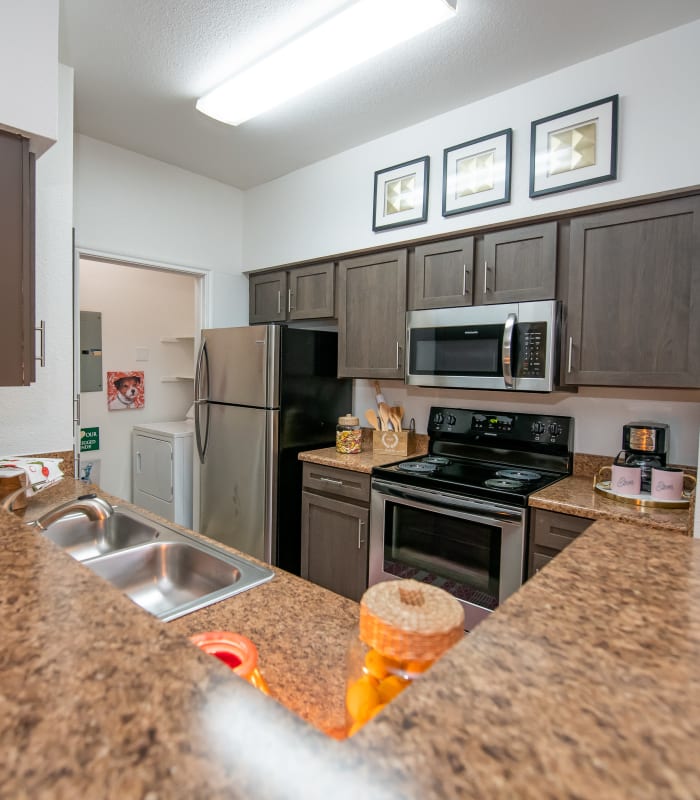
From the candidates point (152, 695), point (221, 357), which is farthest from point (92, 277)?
point (152, 695)

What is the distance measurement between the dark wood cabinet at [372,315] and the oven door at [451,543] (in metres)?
0.71

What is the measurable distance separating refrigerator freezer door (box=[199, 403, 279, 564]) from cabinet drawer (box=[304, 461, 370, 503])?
21 cm

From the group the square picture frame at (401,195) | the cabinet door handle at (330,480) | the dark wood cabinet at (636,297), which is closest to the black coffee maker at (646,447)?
the dark wood cabinet at (636,297)

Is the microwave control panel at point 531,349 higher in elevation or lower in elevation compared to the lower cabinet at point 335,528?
higher

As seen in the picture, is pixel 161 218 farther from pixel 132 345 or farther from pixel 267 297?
pixel 132 345

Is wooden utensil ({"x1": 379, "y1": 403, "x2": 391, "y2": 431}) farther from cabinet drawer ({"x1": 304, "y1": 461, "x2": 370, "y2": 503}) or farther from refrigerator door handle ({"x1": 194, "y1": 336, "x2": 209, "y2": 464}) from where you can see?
refrigerator door handle ({"x1": 194, "y1": 336, "x2": 209, "y2": 464})

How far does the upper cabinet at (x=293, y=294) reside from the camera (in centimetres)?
303

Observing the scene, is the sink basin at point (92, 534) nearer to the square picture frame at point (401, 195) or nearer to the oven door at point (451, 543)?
the oven door at point (451, 543)

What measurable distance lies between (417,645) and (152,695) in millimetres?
272

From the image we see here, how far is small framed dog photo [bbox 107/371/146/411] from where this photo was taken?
4066 millimetres

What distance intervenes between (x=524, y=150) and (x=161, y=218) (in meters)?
2.19

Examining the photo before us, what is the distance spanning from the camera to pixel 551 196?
6.94 ft

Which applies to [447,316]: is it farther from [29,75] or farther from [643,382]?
[29,75]

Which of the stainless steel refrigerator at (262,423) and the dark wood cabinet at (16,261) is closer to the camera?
the dark wood cabinet at (16,261)
